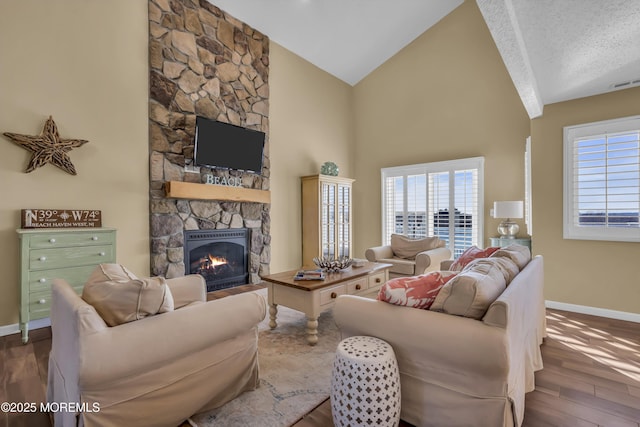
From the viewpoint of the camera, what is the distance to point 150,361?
1349mm

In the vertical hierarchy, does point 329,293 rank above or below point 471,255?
below

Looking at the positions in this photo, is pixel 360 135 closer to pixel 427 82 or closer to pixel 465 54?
pixel 427 82

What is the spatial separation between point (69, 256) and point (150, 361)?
87.5 inches

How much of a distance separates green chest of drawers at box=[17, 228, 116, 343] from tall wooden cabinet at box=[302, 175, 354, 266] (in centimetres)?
310

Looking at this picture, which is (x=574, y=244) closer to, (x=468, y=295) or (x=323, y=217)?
(x=468, y=295)

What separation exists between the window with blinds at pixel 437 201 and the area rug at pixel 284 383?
10.7ft

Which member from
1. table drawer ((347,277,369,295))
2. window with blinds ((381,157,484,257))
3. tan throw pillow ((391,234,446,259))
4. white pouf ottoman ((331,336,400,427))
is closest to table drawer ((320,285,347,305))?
table drawer ((347,277,369,295))

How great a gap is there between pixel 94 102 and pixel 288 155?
9.31 ft

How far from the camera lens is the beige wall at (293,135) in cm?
520

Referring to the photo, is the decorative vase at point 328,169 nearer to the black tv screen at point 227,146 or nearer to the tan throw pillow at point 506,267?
the black tv screen at point 227,146

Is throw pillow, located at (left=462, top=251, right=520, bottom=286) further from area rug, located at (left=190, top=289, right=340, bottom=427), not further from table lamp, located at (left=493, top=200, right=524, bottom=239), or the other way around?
table lamp, located at (left=493, top=200, right=524, bottom=239)

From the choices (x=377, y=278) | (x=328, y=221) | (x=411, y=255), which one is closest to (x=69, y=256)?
(x=377, y=278)

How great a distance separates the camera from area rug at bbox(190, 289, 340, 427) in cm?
167

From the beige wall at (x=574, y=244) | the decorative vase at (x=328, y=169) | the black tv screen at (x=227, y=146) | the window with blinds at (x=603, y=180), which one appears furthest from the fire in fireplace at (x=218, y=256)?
the window with blinds at (x=603, y=180)
